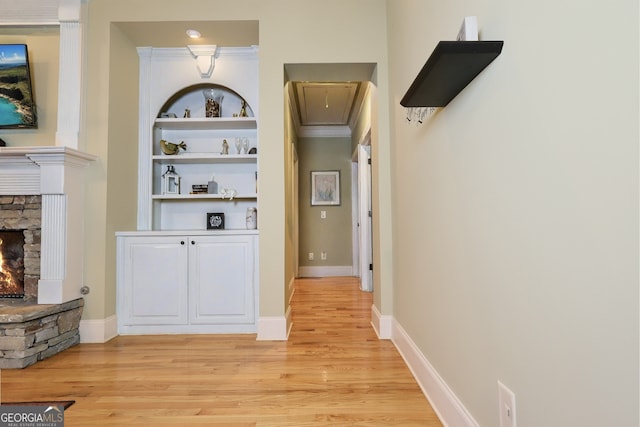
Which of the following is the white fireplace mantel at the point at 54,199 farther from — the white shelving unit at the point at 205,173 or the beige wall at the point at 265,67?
the white shelving unit at the point at 205,173

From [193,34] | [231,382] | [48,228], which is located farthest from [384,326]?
[193,34]

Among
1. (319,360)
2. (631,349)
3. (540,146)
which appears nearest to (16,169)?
(319,360)

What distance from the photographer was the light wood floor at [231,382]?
1543 mm

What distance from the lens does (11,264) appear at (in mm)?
2541

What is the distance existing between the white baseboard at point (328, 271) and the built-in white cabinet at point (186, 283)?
2.93m

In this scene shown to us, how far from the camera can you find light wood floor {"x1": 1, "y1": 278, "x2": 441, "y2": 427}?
1.54 m

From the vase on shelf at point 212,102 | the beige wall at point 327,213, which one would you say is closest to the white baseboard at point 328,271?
the beige wall at point 327,213

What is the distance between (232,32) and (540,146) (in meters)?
2.69

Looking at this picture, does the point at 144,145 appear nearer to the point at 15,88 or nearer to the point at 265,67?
the point at 15,88

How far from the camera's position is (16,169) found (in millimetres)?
2471

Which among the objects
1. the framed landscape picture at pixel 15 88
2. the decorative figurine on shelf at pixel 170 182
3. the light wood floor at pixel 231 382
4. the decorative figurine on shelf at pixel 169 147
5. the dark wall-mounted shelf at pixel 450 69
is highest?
the framed landscape picture at pixel 15 88

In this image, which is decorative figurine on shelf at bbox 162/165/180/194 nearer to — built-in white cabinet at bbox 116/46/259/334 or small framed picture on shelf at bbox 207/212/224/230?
built-in white cabinet at bbox 116/46/259/334

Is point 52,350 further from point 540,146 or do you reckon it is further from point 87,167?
point 540,146

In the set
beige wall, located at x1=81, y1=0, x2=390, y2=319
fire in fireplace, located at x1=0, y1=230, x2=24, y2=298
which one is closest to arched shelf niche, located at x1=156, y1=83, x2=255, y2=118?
beige wall, located at x1=81, y1=0, x2=390, y2=319
